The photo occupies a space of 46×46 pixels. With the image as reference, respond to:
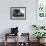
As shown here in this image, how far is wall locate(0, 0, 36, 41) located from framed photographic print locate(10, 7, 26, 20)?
0.14 metres

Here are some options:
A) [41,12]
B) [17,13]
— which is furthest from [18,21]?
[41,12]

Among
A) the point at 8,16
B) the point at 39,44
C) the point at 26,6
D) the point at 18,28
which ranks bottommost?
the point at 39,44

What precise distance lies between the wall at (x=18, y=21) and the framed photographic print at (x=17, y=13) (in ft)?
0.44

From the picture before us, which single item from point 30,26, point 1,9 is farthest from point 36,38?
point 1,9

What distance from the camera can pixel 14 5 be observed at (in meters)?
6.98

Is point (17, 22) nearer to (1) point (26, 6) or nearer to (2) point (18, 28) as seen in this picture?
(2) point (18, 28)

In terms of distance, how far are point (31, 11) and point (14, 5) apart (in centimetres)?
81

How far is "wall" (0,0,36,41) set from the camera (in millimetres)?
6973

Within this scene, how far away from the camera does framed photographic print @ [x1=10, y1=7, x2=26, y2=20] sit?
6988 millimetres

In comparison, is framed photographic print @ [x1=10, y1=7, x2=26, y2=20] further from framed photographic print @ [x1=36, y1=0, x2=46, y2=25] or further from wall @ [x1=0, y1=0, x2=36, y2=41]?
framed photographic print @ [x1=36, y1=0, x2=46, y2=25]

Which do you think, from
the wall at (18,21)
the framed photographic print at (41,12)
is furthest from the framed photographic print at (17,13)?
the framed photographic print at (41,12)

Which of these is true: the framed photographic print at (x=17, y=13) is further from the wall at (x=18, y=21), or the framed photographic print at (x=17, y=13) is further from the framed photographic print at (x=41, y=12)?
the framed photographic print at (x=41, y=12)

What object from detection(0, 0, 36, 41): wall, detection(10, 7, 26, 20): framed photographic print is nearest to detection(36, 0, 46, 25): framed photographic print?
detection(0, 0, 36, 41): wall

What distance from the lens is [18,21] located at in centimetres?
705
